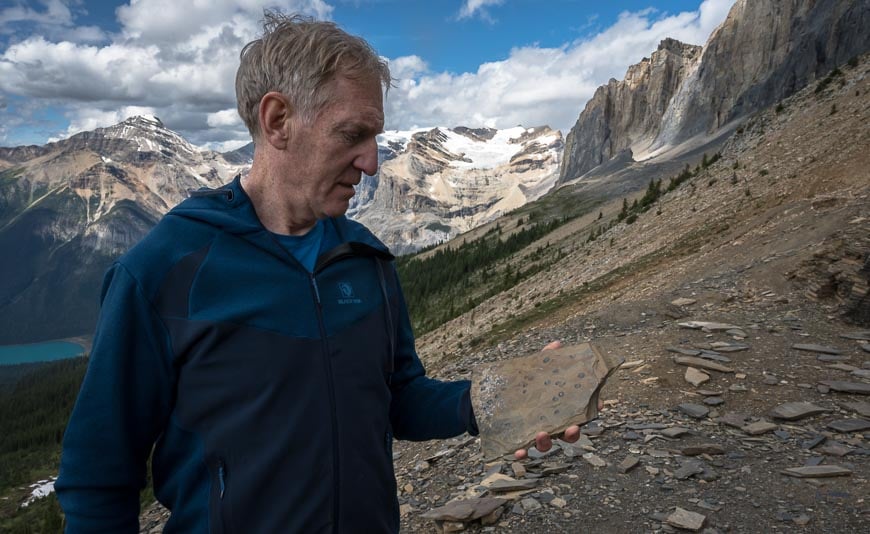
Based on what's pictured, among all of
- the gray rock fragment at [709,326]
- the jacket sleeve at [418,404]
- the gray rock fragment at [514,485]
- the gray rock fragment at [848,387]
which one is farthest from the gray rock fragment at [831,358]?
the jacket sleeve at [418,404]

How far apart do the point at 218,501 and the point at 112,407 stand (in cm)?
66

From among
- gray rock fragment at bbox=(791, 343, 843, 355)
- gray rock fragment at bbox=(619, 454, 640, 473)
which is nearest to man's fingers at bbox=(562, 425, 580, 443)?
gray rock fragment at bbox=(619, 454, 640, 473)

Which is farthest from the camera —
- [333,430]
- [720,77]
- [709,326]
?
[720,77]

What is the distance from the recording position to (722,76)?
110 m

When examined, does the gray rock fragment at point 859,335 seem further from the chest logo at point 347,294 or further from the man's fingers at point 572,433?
the chest logo at point 347,294

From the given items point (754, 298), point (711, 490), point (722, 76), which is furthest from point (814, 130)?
point (722, 76)

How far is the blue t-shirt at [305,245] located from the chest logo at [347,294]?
0.20 m

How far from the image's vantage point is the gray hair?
9.21 feet

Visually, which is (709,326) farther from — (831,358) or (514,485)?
(514,485)

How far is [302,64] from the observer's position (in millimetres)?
2807

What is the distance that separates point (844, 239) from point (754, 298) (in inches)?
107

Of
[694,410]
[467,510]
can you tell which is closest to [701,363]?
[694,410]

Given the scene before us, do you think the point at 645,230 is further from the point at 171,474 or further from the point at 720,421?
the point at 171,474

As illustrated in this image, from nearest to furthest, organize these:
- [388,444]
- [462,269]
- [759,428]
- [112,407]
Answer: [112,407]
[388,444]
[759,428]
[462,269]
